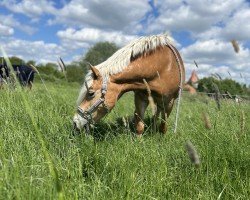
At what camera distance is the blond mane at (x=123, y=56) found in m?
5.61

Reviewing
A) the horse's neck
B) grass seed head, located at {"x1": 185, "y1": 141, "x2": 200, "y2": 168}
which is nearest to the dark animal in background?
the horse's neck

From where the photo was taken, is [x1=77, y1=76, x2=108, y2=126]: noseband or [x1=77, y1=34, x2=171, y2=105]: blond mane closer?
[x1=77, y1=76, x2=108, y2=126]: noseband

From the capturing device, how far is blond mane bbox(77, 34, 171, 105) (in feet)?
18.4

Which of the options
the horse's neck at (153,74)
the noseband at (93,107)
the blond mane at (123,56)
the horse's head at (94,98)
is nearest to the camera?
the noseband at (93,107)

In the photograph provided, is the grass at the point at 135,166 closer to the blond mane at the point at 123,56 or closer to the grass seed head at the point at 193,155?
the grass seed head at the point at 193,155

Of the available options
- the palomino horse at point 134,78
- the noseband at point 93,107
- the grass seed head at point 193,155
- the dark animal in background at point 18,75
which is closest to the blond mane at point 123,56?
the palomino horse at point 134,78

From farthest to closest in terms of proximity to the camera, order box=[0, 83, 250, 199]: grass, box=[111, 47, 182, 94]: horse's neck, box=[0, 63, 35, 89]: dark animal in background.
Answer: box=[0, 63, 35, 89]: dark animal in background → box=[111, 47, 182, 94]: horse's neck → box=[0, 83, 250, 199]: grass

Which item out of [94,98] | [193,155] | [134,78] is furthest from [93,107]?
[193,155]

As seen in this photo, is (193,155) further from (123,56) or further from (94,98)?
(123,56)

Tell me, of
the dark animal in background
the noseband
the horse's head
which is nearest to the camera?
the noseband

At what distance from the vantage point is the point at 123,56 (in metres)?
5.81

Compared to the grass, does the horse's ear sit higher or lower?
higher

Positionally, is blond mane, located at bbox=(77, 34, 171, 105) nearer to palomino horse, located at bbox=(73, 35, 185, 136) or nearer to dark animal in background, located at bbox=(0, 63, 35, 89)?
palomino horse, located at bbox=(73, 35, 185, 136)

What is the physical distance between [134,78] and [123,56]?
0.40 metres
